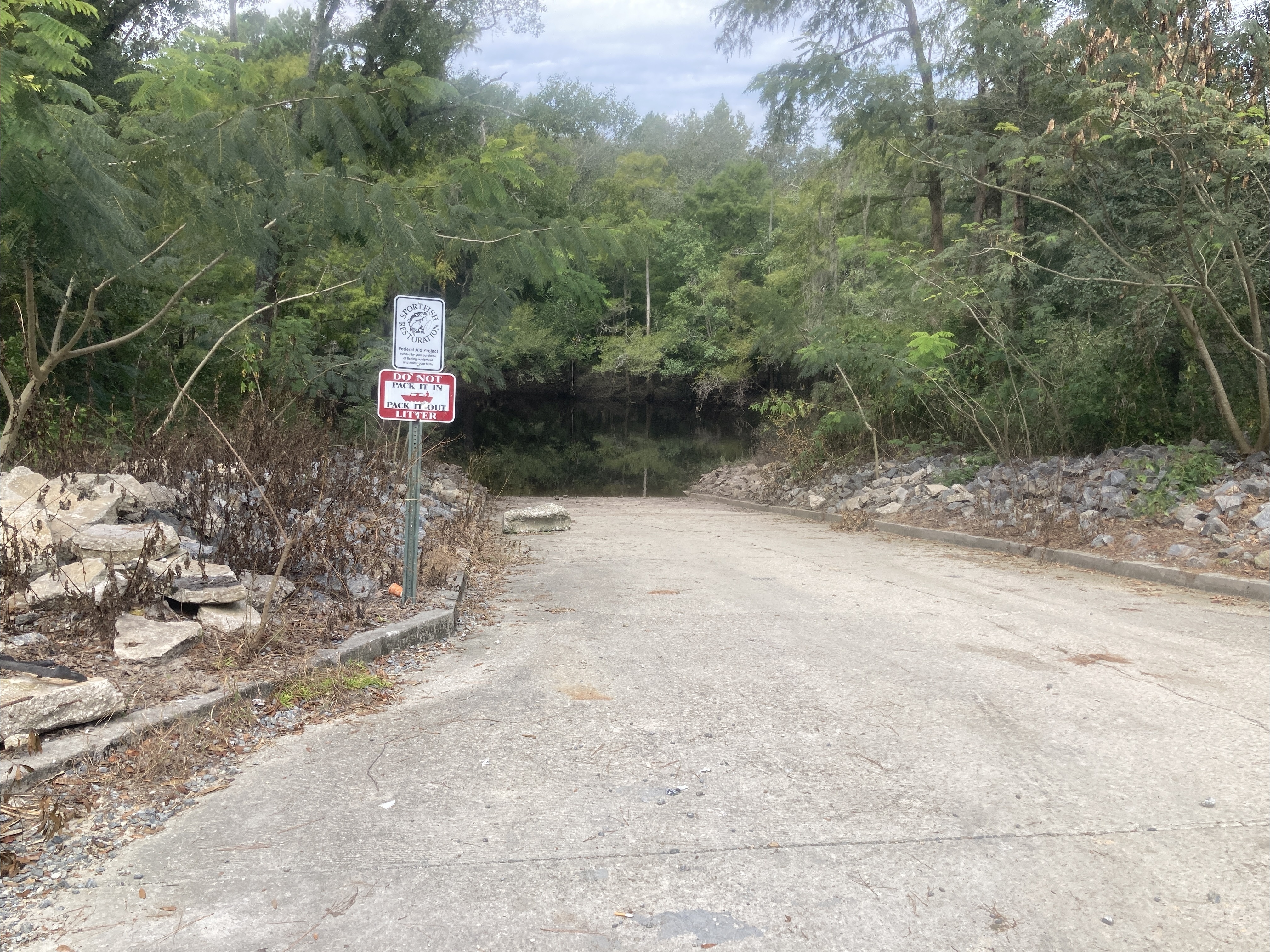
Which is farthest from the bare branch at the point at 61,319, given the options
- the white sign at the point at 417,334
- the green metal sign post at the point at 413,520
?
the green metal sign post at the point at 413,520

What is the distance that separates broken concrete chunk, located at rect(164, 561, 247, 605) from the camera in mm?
6035

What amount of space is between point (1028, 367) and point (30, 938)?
15.6 metres

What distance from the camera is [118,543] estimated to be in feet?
20.9

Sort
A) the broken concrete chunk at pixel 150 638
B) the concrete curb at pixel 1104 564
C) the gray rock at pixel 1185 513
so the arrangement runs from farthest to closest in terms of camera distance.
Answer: the gray rock at pixel 1185 513
the concrete curb at pixel 1104 564
the broken concrete chunk at pixel 150 638

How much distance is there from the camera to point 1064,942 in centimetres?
291

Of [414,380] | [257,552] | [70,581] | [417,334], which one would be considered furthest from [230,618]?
[417,334]

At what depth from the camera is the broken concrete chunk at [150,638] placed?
534 cm

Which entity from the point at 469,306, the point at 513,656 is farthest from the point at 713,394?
the point at 513,656

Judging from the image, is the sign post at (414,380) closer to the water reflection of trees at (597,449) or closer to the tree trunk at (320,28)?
the water reflection of trees at (597,449)

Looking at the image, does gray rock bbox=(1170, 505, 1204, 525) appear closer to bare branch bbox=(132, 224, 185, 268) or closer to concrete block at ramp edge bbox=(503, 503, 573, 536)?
concrete block at ramp edge bbox=(503, 503, 573, 536)

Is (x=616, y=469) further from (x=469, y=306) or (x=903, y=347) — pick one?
(x=469, y=306)

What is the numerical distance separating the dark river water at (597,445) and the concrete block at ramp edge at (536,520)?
3.06 m

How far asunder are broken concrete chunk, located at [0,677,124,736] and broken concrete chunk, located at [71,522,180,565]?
1.77 metres

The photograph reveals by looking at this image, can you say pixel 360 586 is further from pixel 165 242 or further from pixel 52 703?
pixel 165 242
